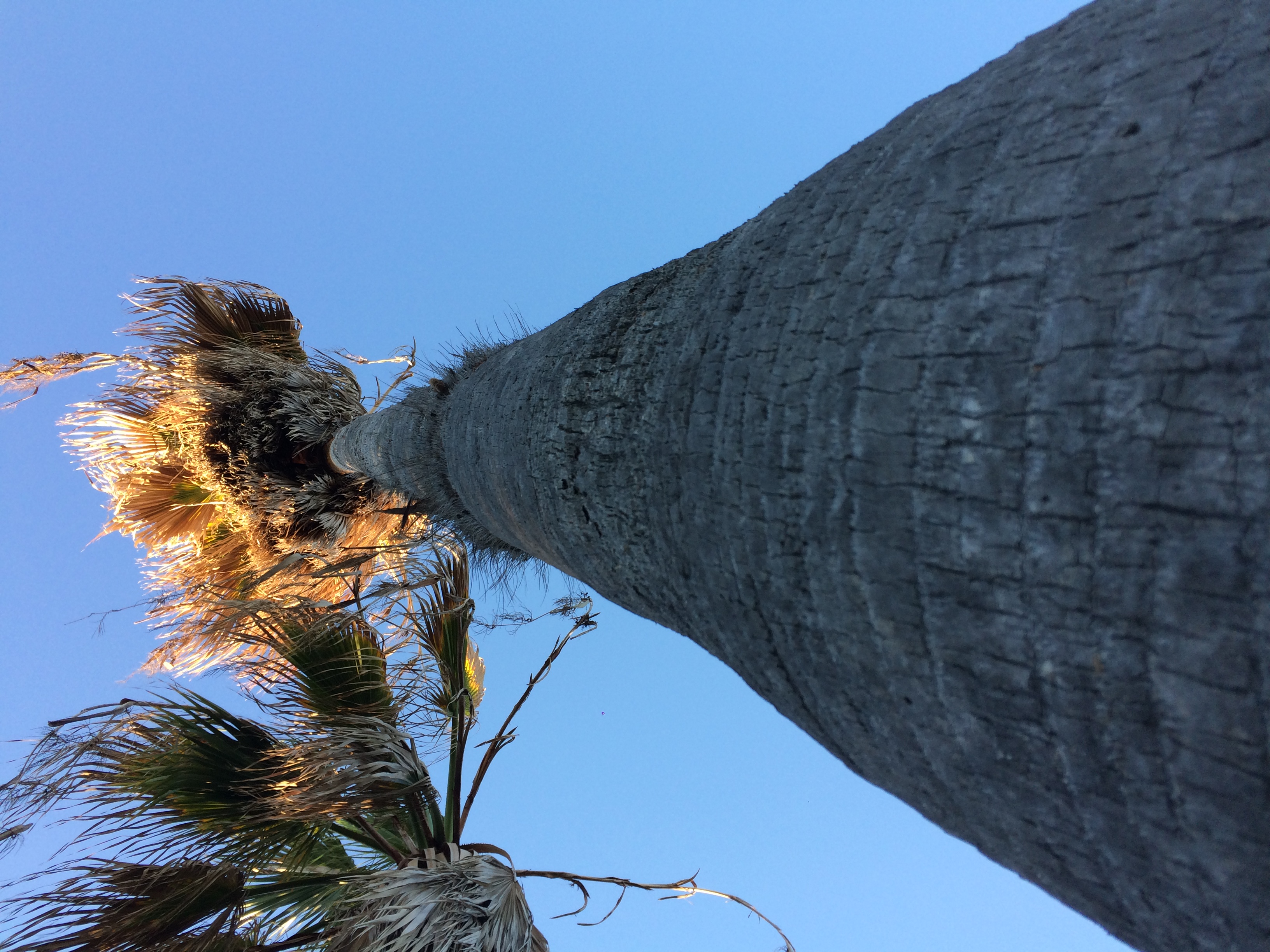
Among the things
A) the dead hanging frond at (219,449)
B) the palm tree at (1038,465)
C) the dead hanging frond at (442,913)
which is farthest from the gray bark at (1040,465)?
the dead hanging frond at (219,449)

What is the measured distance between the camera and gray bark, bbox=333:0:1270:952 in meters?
0.71

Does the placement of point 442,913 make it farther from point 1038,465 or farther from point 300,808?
point 1038,465

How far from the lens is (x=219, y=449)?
5379mm

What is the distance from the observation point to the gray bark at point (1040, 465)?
71 centimetres

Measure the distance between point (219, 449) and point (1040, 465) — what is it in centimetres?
596

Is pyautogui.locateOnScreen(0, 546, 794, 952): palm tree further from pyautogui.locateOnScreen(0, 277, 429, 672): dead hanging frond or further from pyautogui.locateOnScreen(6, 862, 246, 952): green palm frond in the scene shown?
pyautogui.locateOnScreen(0, 277, 429, 672): dead hanging frond

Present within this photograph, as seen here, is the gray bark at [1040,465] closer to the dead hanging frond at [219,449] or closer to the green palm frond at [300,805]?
the green palm frond at [300,805]

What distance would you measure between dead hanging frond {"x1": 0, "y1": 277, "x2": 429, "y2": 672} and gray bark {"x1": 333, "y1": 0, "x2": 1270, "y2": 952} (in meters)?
4.16

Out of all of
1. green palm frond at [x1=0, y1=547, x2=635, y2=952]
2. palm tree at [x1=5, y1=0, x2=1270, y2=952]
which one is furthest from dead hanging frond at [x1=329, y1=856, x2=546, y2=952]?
palm tree at [x1=5, y1=0, x2=1270, y2=952]

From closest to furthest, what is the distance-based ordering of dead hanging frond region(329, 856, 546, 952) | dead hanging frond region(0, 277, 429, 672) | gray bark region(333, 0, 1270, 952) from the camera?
gray bark region(333, 0, 1270, 952) < dead hanging frond region(329, 856, 546, 952) < dead hanging frond region(0, 277, 429, 672)

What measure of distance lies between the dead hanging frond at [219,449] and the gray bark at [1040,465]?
4.16 m

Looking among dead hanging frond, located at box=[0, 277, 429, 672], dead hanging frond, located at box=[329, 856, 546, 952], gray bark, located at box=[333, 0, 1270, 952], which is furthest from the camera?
dead hanging frond, located at box=[0, 277, 429, 672]

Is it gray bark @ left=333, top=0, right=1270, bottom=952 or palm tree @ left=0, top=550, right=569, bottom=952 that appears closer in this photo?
gray bark @ left=333, top=0, right=1270, bottom=952

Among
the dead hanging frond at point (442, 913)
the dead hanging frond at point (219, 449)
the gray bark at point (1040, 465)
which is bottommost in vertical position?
the dead hanging frond at point (442, 913)
